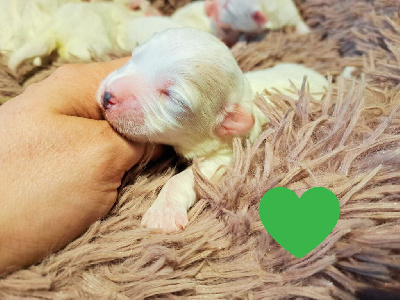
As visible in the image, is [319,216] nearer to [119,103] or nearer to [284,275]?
[284,275]

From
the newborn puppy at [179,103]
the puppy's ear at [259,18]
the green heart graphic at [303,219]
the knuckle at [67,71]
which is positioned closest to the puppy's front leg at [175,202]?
the newborn puppy at [179,103]

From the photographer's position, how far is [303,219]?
30.2 inches

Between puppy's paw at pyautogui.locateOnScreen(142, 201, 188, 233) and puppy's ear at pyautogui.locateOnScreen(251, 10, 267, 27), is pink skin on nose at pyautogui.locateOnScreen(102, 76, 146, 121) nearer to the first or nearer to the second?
puppy's paw at pyautogui.locateOnScreen(142, 201, 188, 233)

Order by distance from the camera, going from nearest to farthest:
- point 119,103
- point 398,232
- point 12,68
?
point 398,232 < point 119,103 < point 12,68

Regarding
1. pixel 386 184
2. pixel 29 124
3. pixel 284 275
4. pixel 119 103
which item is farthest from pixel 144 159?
pixel 386 184

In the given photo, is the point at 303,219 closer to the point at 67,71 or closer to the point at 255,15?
the point at 67,71

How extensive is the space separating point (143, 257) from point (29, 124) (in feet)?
1.22

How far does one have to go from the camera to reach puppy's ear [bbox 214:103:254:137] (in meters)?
1.08

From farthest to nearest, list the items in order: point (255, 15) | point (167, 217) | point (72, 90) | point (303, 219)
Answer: point (255, 15), point (72, 90), point (167, 217), point (303, 219)

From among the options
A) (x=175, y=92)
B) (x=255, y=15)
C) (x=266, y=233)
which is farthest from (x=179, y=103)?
(x=255, y=15)

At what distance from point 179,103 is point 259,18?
1.12 m

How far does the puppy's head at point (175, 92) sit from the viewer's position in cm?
100

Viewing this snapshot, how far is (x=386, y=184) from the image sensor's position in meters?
0.87

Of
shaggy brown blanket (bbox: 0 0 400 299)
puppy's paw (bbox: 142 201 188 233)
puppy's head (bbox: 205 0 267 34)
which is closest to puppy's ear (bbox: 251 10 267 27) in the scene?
puppy's head (bbox: 205 0 267 34)
